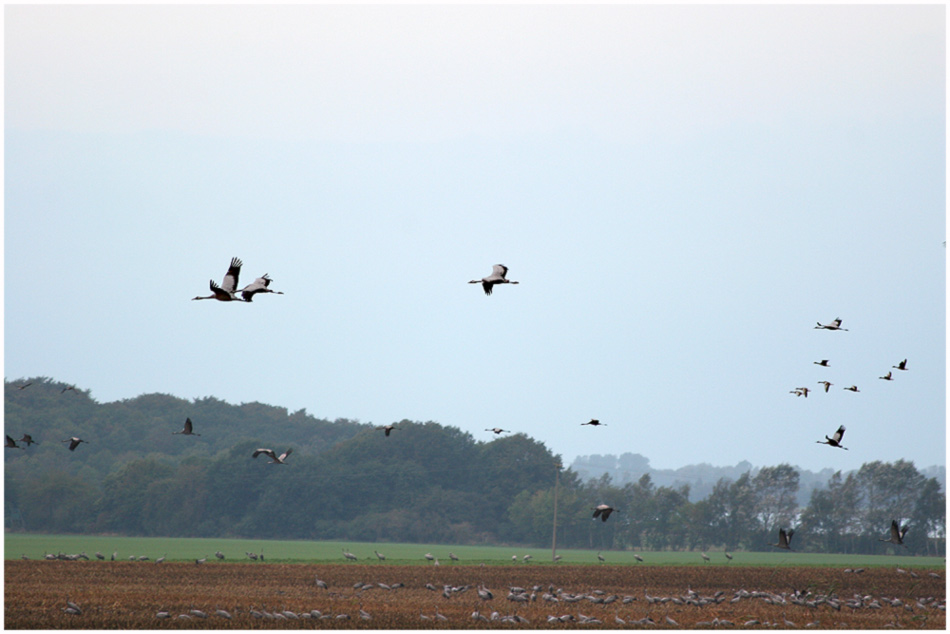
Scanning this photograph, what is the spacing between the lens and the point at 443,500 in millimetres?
105750

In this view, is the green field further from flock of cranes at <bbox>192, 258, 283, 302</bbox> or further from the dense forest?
flock of cranes at <bbox>192, 258, 283, 302</bbox>

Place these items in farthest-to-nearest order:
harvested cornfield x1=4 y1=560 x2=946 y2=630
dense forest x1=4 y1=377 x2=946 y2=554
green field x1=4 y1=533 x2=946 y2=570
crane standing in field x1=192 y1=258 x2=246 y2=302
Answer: dense forest x1=4 y1=377 x2=946 y2=554
green field x1=4 y1=533 x2=946 y2=570
harvested cornfield x1=4 y1=560 x2=946 y2=630
crane standing in field x1=192 y1=258 x2=246 y2=302

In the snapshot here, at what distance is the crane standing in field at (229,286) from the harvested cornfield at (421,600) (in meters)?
10.0

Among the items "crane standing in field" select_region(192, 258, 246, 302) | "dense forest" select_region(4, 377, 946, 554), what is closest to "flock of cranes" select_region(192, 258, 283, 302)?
"crane standing in field" select_region(192, 258, 246, 302)

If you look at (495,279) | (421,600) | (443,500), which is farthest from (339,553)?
(495,279)

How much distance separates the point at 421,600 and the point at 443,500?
73.6 m

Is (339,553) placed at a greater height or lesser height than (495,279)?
lesser

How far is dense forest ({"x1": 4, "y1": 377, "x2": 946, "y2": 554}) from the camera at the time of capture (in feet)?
328

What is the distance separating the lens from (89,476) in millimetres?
114125

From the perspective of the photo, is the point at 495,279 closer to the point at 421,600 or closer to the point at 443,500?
the point at 421,600

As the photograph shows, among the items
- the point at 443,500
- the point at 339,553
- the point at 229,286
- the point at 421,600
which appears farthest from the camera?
the point at 443,500

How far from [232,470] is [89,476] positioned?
2186 centimetres

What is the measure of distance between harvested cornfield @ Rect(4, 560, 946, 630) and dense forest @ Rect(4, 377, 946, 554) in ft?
171

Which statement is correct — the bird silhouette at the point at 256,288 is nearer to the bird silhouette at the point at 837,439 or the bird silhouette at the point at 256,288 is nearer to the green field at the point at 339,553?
the bird silhouette at the point at 837,439
